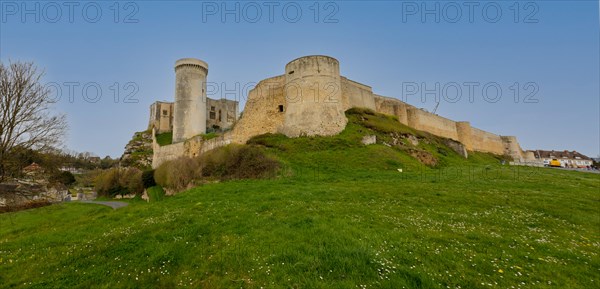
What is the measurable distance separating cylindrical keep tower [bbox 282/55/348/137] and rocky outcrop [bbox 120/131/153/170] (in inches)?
1361

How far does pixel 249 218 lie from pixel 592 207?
1269 cm

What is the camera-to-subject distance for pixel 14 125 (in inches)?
519

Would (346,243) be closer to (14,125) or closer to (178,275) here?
(178,275)

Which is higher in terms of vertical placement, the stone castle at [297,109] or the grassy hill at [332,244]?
the stone castle at [297,109]

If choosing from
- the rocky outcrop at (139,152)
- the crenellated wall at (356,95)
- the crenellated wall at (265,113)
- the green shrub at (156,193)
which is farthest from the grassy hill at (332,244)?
the rocky outcrop at (139,152)

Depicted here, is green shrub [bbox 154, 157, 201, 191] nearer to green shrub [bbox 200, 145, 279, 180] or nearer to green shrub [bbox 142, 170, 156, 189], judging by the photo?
green shrub [bbox 200, 145, 279, 180]

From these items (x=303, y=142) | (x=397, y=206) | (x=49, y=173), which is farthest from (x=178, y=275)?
(x=303, y=142)

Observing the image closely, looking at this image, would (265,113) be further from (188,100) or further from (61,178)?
(61,178)

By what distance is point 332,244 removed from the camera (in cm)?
661

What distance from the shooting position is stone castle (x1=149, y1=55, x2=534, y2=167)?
29.0 meters

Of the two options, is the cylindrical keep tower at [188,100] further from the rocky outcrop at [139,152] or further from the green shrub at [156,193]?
the green shrub at [156,193]

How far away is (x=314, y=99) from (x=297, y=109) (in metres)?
1.92

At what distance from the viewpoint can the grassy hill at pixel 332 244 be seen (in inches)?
215

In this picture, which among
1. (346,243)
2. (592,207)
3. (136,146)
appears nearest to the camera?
(346,243)
